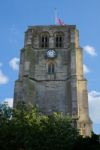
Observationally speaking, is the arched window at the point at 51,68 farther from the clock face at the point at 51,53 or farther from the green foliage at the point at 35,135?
the green foliage at the point at 35,135

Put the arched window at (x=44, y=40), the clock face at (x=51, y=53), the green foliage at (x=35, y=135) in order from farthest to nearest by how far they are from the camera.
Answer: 1. the arched window at (x=44, y=40)
2. the clock face at (x=51, y=53)
3. the green foliage at (x=35, y=135)

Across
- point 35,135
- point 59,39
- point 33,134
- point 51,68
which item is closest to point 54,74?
point 51,68

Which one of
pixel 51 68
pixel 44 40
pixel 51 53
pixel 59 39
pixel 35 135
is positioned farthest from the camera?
pixel 44 40

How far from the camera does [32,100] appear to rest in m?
A: 59.8

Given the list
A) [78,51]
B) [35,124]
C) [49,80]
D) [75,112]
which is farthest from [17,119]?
[78,51]

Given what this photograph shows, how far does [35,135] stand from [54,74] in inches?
980

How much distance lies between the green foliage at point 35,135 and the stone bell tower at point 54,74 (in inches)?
571

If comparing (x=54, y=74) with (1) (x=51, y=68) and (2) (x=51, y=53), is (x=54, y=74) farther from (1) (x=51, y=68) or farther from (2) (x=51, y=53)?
(2) (x=51, y=53)

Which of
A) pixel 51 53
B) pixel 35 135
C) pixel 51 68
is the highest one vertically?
pixel 51 53

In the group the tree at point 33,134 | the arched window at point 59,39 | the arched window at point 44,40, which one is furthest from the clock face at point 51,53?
the tree at point 33,134

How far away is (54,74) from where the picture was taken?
6253 centimetres

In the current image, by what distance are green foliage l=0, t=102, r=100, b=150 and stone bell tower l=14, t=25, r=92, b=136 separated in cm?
1450

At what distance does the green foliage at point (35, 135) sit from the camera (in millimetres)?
37906

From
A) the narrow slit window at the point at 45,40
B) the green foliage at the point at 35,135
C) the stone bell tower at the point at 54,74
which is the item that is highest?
the narrow slit window at the point at 45,40
